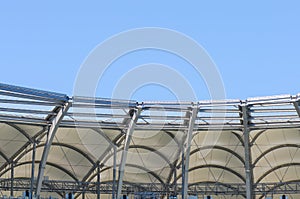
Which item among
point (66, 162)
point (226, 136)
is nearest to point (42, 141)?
point (66, 162)

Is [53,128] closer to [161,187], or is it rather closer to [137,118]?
[137,118]

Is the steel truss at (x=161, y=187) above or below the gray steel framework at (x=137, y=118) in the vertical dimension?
below

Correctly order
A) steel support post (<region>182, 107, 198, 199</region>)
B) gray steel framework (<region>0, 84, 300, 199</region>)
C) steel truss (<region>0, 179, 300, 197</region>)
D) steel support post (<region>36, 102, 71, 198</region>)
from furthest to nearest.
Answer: steel truss (<region>0, 179, 300, 197</region>) < steel support post (<region>182, 107, 198, 199</region>) < steel support post (<region>36, 102, 71, 198</region>) < gray steel framework (<region>0, 84, 300, 199</region>)

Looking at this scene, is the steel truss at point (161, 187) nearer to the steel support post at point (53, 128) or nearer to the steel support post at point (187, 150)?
the steel support post at point (187, 150)

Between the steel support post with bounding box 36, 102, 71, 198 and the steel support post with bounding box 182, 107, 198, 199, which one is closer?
the steel support post with bounding box 36, 102, 71, 198

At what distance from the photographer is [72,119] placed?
56906mm

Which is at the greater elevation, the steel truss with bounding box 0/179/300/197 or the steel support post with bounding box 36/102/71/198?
the steel support post with bounding box 36/102/71/198

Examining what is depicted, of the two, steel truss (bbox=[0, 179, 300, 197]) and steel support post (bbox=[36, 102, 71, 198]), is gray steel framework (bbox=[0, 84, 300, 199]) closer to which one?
steel support post (bbox=[36, 102, 71, 198])

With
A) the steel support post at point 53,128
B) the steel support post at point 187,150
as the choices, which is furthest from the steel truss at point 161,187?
the steel support post at point 53,128

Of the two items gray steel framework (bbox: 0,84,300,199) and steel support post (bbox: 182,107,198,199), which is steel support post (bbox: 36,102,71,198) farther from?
steel support post (bbox: 182,107,198,199)

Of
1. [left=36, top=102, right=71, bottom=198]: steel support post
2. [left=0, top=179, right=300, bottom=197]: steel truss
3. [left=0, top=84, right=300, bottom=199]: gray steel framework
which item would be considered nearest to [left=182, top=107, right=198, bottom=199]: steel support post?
[left=0, top=84, right=300, bottom=199]: gray steel framework

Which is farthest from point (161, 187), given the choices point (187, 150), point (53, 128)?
point (53, 128)

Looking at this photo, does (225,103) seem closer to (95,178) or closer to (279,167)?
(279,167)

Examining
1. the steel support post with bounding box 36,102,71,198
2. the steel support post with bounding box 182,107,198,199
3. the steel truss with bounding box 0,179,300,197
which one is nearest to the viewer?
the steel support post with bounding box 36,102,71,198
